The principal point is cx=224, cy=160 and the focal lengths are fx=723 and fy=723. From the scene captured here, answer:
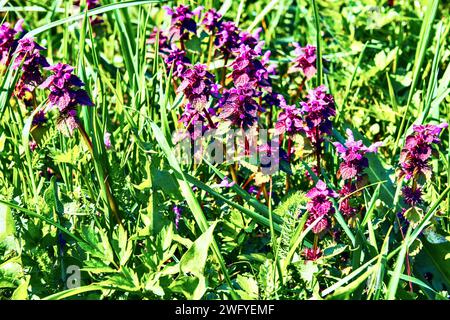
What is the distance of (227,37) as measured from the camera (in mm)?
2455

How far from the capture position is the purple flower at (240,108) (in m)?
2.12

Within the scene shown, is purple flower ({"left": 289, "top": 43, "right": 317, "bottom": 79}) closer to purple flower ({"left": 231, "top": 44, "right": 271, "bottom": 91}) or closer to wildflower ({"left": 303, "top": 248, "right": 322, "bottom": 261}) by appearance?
purple flower ({"left": 231, "top": 44, "right": 271, "bottom": 91})

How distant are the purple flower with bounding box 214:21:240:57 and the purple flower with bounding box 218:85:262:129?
363mm

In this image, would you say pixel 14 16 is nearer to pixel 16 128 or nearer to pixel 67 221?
pixel 16 128

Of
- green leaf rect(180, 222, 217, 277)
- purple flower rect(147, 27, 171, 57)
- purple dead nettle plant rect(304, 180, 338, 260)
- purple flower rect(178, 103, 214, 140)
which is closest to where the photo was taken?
green leaf rect(180, 222, 217, 277)

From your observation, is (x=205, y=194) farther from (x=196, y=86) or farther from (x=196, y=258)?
(x=196, y=258)

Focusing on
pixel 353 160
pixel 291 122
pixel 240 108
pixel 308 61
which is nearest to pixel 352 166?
pixel 353 160

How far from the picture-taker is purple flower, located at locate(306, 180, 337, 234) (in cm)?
191

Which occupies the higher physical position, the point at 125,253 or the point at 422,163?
the point at 422,163

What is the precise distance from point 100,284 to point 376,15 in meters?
1.96

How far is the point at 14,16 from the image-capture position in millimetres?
3961

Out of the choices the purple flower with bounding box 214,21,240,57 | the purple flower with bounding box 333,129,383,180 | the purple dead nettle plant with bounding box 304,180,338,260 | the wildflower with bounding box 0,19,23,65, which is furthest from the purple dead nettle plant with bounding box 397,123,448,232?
the wildflower with bounding box 0,19,23,65

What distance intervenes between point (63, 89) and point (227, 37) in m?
0.69
